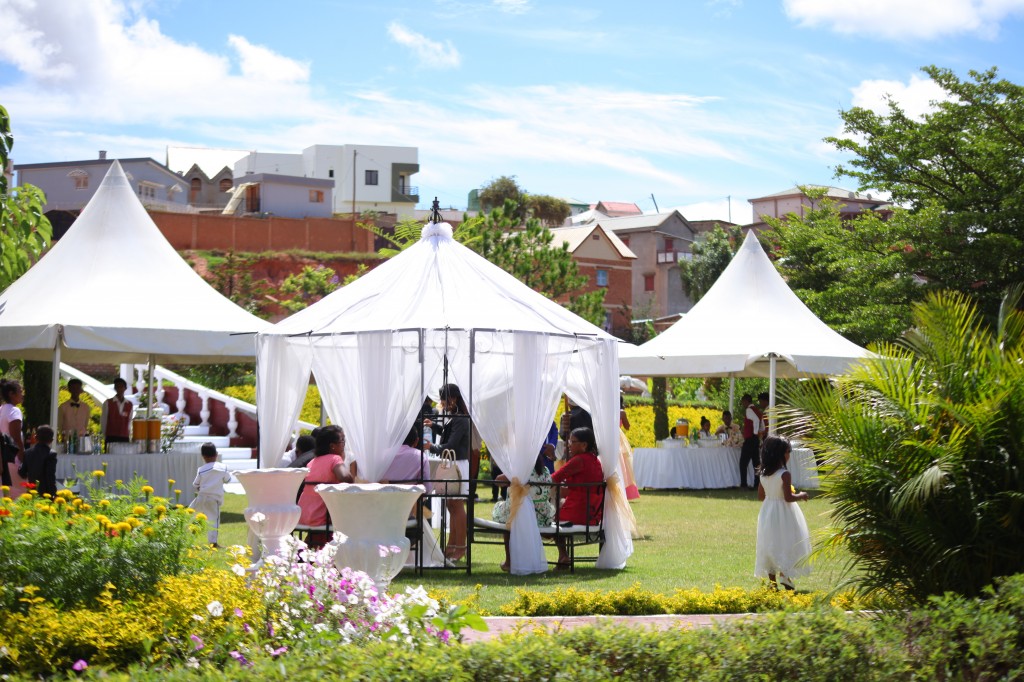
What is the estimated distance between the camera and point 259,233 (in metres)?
51.6

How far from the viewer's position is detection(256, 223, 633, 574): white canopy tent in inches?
424

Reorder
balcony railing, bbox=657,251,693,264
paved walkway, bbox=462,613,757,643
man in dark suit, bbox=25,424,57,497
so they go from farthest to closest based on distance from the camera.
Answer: balcony railing, bbox=657,251,693,264, man in dark suit, bbox=25,424,57,497, paved walkway, bbox=462,613,757,643

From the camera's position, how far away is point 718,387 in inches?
1357

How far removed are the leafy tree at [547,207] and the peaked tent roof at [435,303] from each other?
56.0 meters

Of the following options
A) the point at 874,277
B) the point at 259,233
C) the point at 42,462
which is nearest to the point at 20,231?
the point at 42,462

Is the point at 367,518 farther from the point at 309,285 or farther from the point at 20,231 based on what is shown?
the point at 309,285

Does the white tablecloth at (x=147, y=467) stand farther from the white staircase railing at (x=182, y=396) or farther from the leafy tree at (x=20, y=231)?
the white staircase railing at (x=182, y=396)

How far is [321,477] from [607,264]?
155 ft

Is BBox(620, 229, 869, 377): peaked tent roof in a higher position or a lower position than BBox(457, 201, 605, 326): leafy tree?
lower

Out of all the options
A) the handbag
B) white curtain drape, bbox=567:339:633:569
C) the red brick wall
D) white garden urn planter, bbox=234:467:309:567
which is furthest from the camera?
the red brick wall

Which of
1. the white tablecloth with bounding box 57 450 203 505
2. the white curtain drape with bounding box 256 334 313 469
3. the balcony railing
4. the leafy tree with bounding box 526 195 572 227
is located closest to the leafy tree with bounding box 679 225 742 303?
the balcony railing

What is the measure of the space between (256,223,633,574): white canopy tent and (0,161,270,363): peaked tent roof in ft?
7.01

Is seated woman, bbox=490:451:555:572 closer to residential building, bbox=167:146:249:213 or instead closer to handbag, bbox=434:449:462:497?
handbag, bbox=434:449:462:497

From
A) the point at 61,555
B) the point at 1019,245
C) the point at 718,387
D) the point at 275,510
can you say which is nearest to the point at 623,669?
the point at 61,555
